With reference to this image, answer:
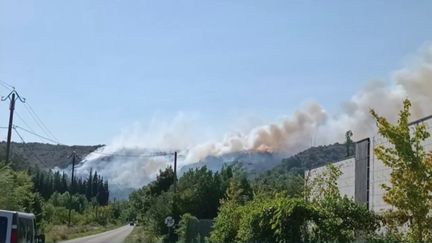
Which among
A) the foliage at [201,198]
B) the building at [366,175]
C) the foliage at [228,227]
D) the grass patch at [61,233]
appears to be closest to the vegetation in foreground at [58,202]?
the grass patch at [61,233]

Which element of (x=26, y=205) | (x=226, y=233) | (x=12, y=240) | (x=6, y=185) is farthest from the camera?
(x=26, y=205)

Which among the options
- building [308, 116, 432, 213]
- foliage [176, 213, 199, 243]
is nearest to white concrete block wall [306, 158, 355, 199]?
building [308, 116, 432, 213]

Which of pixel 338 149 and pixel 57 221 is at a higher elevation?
pixel 338 149

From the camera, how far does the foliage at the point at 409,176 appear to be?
1795cm

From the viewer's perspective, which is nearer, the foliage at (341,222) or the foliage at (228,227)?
the foliage at (341,222)

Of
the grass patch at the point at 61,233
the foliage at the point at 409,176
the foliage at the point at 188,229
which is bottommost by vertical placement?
the grass patch at the point at 61,233

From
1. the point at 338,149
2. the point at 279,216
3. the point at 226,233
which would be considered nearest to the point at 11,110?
the point at 226,233

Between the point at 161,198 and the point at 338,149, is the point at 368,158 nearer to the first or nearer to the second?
the point at 161,198

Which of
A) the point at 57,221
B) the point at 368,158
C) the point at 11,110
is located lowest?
the point at 57,221

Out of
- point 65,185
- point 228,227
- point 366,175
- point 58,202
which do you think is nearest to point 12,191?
point 228,227

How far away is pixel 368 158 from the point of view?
30125 mm

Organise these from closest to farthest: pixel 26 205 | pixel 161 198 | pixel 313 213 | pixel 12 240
A: 1. pixel 12 240
2. pixel 313 213
3. pixel 26 205
4. pixel 161 198

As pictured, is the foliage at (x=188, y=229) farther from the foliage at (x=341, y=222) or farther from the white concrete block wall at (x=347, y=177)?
the foliage at (x=341, y=222)

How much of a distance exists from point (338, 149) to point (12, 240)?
17836 cm
